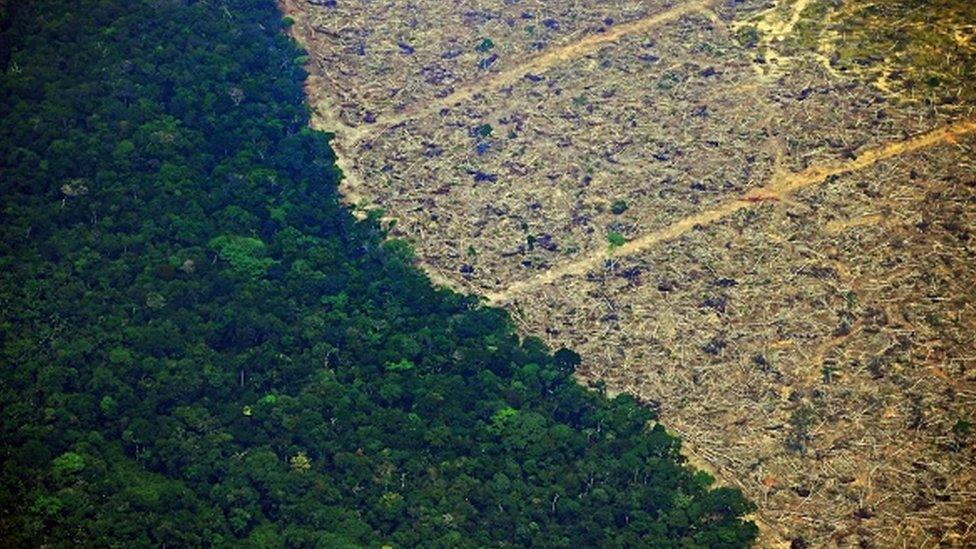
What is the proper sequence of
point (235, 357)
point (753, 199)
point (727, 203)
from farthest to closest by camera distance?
point (727, 203) → point (753, 199) → point (235, 357)

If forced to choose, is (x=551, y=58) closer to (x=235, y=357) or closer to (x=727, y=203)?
(x=727, y=203)

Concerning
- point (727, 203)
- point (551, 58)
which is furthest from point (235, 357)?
point (727, 203)

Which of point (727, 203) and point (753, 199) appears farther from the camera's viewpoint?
point (727, 203)

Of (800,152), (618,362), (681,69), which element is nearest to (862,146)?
(800,152)

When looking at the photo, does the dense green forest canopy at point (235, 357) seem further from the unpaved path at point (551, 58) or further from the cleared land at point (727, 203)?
the unpaved path at point (551, 58)

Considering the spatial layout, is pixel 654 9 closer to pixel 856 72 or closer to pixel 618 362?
pixel 856 72
